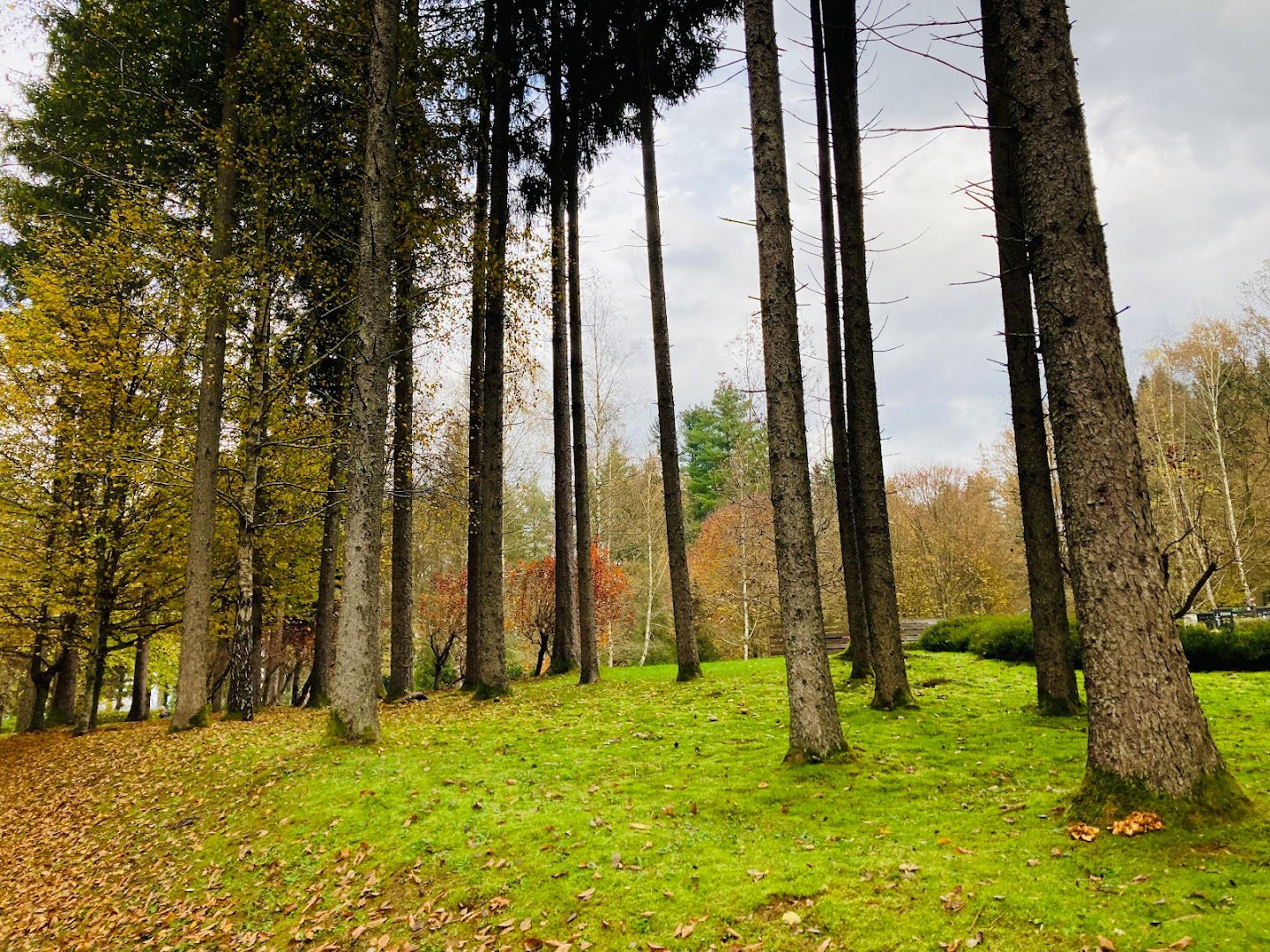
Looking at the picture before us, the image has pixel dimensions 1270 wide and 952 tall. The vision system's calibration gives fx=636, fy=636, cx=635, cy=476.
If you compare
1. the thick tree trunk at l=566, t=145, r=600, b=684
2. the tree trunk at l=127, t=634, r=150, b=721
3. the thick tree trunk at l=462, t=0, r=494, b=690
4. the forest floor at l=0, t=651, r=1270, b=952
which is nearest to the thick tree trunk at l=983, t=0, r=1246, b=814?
the forest floor at l=0, t=651, r=1270, b=952

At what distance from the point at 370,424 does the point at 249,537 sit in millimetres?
5379

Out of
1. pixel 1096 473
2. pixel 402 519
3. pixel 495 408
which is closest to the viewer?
pixel 1096 473

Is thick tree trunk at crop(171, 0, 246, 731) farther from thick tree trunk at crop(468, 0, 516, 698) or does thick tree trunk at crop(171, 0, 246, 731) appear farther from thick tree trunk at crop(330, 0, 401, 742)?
thick tree trunk at crop(468, 0, 516, 698)

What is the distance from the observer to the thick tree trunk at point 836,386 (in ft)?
32.0

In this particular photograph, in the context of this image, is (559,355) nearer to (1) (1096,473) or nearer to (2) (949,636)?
(2) (949,636)

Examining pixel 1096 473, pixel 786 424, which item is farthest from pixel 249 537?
pixel 1096 473

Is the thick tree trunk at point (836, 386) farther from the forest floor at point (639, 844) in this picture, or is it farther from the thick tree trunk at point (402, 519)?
the thick tree trunk at point (402, 519)

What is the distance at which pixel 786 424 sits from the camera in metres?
5.82

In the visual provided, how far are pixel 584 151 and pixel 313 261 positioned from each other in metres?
6.92

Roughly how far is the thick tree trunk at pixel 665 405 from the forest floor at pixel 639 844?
2.64 metres

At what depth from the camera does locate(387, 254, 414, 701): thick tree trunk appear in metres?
13.2

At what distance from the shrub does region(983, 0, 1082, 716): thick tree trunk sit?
685cm

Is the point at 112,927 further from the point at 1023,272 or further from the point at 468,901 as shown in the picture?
the point at 1023,272

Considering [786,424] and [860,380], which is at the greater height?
[860,380]
